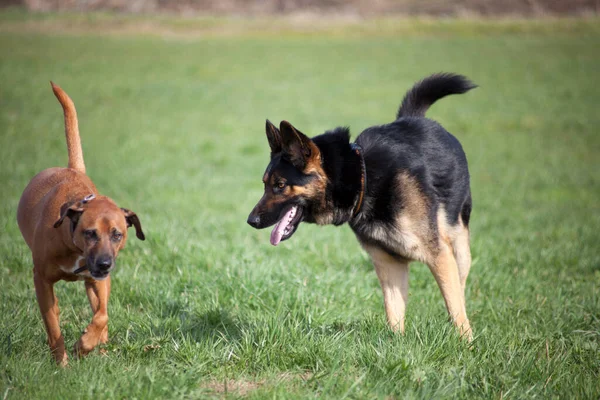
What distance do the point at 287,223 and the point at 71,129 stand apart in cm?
203

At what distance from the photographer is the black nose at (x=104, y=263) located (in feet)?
11.8

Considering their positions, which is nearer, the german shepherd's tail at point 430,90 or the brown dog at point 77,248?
the brown dog at point 77,248

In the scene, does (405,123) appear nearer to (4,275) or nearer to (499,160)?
(4,275)

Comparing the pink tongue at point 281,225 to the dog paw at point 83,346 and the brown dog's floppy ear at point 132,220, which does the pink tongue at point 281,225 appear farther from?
the dog paw at point 83,346

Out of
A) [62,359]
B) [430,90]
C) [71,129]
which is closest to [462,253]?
[430,90]

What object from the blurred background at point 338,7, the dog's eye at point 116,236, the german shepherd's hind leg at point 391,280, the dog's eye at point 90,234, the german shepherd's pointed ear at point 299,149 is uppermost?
the blurred background at point 338,7

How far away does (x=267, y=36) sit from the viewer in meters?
33.7

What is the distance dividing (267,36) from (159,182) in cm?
2409

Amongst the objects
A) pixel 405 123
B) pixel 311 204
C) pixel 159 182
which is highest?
pixel 405 123

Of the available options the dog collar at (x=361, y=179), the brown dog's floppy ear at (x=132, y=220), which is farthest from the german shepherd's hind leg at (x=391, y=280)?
the brown dog's floppy ear at (x=132, y=220)

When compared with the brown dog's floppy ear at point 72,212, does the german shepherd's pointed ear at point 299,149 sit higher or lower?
higher

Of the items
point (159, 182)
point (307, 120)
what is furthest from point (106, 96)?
point (159, 182)

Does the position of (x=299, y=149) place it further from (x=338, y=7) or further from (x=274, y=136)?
(x=338, y=7)

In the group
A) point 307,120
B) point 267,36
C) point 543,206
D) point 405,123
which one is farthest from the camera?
point 267,36
